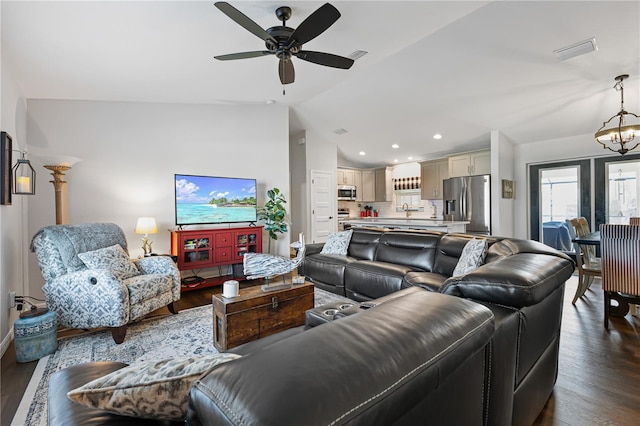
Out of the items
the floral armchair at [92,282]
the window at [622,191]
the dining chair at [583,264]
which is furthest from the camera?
the window at [622,191]

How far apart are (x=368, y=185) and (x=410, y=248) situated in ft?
17.1

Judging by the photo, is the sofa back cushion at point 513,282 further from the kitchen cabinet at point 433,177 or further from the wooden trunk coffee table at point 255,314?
the kitchen cabinet at point 433,177

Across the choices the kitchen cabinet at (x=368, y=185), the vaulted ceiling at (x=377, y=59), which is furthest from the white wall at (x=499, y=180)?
the kitchen cabinet at (x=368, y=185)

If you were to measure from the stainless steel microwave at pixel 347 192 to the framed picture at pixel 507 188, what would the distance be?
369cm

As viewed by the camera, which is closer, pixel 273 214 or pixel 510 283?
pixel 510 283

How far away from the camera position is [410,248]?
3.58 meters

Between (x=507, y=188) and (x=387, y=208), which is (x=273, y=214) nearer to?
(x=387, y=208)

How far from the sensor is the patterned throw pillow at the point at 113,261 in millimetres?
2807

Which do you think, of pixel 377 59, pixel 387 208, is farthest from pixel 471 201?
pixel 377 59

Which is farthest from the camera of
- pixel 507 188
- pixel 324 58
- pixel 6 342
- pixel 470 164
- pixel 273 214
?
pixel 470 164

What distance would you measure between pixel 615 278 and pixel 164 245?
534 cm

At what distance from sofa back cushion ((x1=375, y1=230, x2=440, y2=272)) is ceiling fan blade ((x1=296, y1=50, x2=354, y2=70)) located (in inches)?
82.1

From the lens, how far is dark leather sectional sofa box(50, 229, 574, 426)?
19.8 inches

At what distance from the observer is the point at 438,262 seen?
3.23 meters
